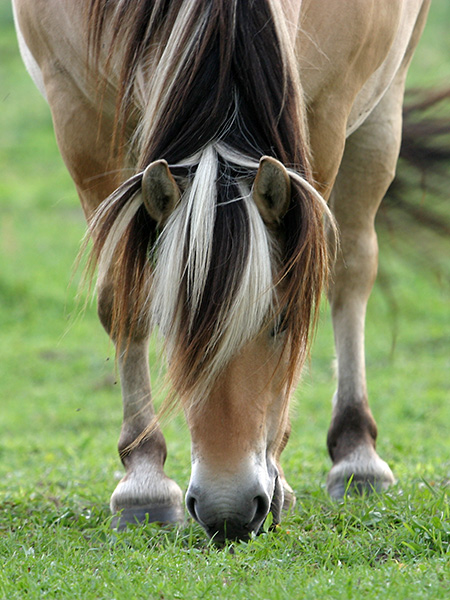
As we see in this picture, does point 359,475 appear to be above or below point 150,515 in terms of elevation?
below

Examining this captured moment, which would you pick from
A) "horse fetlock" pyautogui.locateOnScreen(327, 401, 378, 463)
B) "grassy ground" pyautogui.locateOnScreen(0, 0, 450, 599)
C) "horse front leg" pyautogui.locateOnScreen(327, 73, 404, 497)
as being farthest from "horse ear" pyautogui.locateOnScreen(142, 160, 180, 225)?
"horse fetlock" pyautogui.locateOnScreen(327, 401, 378, 463)

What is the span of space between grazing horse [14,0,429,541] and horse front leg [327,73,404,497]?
0.72 metres

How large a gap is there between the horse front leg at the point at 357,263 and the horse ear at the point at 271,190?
151cm

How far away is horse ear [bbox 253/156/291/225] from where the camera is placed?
94.2 inches

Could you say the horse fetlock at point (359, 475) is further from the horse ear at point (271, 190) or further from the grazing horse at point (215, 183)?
the horse ear at point (271, 190)

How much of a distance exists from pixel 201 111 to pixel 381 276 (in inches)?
105

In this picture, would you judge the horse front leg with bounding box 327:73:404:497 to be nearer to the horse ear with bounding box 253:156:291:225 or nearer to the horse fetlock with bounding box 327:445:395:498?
the horse fetlock with bounding box 327:445:395:498

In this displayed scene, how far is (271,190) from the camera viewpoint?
8.03 ft

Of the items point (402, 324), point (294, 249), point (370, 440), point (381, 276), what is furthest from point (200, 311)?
point (402, 324)

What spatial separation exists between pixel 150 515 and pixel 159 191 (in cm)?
133

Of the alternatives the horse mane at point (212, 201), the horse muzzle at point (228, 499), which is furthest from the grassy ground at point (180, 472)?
the horse mane at point (212, 201)

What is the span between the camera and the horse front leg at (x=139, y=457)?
321 cm

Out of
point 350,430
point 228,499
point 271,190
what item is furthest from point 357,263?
point 228,499

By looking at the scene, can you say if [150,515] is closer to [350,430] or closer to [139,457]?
Answer: [139,457]
